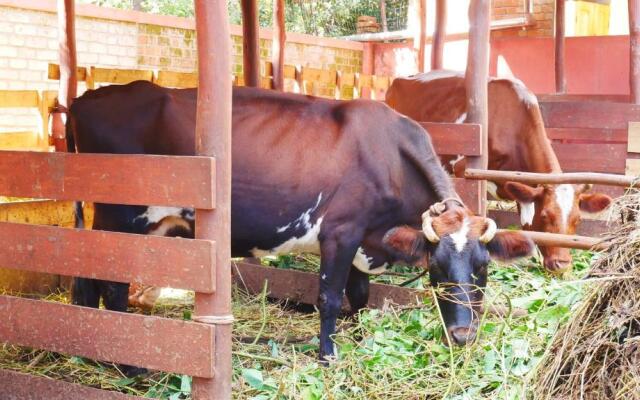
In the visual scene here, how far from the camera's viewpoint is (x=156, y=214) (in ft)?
19.4

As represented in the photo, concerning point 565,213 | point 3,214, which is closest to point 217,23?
point 3,214

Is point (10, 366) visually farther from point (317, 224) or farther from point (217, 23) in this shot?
point (217, 23)

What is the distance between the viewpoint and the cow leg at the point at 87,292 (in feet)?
19.9

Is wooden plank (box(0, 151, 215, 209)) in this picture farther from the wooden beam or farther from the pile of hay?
the wooden beam

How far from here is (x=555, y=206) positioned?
764cm

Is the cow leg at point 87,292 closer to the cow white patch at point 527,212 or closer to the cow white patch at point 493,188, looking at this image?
the cow white patch at point 527,212

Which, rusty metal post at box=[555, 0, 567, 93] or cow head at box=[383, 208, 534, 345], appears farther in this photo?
rusty metal post at box=[555, 0, 567, 93]

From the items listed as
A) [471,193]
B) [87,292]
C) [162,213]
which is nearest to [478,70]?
[471,193]

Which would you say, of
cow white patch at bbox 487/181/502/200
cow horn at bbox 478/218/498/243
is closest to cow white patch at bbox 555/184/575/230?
cow white patch at bbox 487/181/502/200

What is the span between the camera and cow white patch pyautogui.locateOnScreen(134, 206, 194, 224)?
5.90 metres

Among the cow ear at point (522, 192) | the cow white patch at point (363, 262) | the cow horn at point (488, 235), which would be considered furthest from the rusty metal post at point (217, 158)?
the cow ear at point (522, 192)

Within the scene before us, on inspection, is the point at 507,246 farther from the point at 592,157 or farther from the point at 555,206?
the point at 592,157

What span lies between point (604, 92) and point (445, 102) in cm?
663

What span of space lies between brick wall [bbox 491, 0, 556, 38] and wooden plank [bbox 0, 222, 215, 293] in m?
14.5
